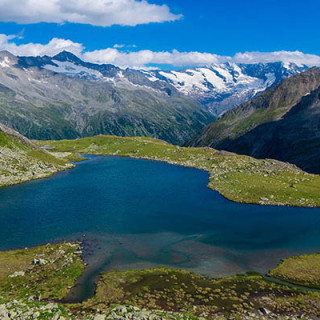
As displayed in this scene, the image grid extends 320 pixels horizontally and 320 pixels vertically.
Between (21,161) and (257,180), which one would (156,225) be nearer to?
(257,180)

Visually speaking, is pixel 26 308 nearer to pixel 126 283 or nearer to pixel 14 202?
pixel 126 283

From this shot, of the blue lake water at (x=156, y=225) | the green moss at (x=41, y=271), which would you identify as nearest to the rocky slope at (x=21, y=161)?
the blue lake water at (x=156, y=225)

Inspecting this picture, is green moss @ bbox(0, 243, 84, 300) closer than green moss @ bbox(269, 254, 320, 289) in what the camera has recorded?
Yes

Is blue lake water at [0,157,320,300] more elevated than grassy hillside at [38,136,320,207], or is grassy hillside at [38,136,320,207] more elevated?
grassy hillside at [38,136,320,207]

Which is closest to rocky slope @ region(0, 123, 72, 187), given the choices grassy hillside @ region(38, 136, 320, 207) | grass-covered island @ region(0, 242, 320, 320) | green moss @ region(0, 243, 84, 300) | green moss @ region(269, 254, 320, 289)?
green moss @ region(0, 243, 84, 300)

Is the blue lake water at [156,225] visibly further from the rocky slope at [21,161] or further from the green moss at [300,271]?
the rocky slope at [21,161]

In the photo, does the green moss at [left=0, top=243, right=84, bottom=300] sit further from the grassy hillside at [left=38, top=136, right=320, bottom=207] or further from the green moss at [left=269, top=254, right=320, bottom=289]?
the grassy hillside at [left=38, top=136, right=320, bottom=207]

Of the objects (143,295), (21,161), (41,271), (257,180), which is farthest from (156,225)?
(21,161)
